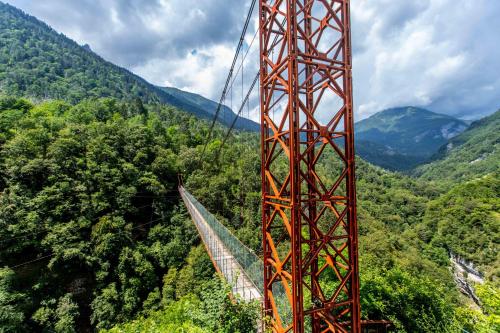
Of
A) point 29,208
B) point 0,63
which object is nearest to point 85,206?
point 29,208

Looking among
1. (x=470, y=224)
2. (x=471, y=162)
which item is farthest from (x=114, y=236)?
(x=471, y=162)

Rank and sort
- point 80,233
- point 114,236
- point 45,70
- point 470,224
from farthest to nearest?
point 45,70
point 470,224
point 80,233
point 114,236

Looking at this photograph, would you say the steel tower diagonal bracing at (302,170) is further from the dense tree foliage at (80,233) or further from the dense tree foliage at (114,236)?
the dense tree foliage at (80,233)

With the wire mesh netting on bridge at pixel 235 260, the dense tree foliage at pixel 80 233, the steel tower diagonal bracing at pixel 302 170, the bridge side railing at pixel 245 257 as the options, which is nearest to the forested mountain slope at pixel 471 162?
the dense tree foliage at pixel 80 233

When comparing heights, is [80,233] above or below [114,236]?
above

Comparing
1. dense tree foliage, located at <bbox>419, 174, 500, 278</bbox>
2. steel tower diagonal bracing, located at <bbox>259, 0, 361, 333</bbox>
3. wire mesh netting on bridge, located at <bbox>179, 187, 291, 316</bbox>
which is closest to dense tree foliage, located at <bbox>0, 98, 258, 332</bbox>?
wire mesh netting on bridge, located at <bbox>179, 187, 291, 316</bbox>

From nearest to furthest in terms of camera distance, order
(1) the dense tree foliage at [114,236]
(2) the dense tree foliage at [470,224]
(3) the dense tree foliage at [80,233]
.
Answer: (1) the dense tree foliage at [114,236] → (3) the dense tree foliage at [80,233] → (2) the dense tree foliage at [470,224]

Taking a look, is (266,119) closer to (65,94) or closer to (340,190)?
(340,190)

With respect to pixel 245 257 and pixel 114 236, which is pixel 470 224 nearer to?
pixel 245 257

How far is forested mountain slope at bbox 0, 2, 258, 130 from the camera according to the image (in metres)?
50.0

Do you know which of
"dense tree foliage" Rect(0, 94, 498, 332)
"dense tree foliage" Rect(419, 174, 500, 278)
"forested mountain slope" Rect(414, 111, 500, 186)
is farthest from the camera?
"forested mountain slope" Rect(414, 111, 500, 186)

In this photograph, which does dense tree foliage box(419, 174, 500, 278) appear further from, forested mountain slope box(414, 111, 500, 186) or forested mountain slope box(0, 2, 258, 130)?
forested mountain slope box(0, 2, 258, 130)

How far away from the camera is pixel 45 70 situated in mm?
60094

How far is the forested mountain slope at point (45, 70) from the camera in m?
50.0
